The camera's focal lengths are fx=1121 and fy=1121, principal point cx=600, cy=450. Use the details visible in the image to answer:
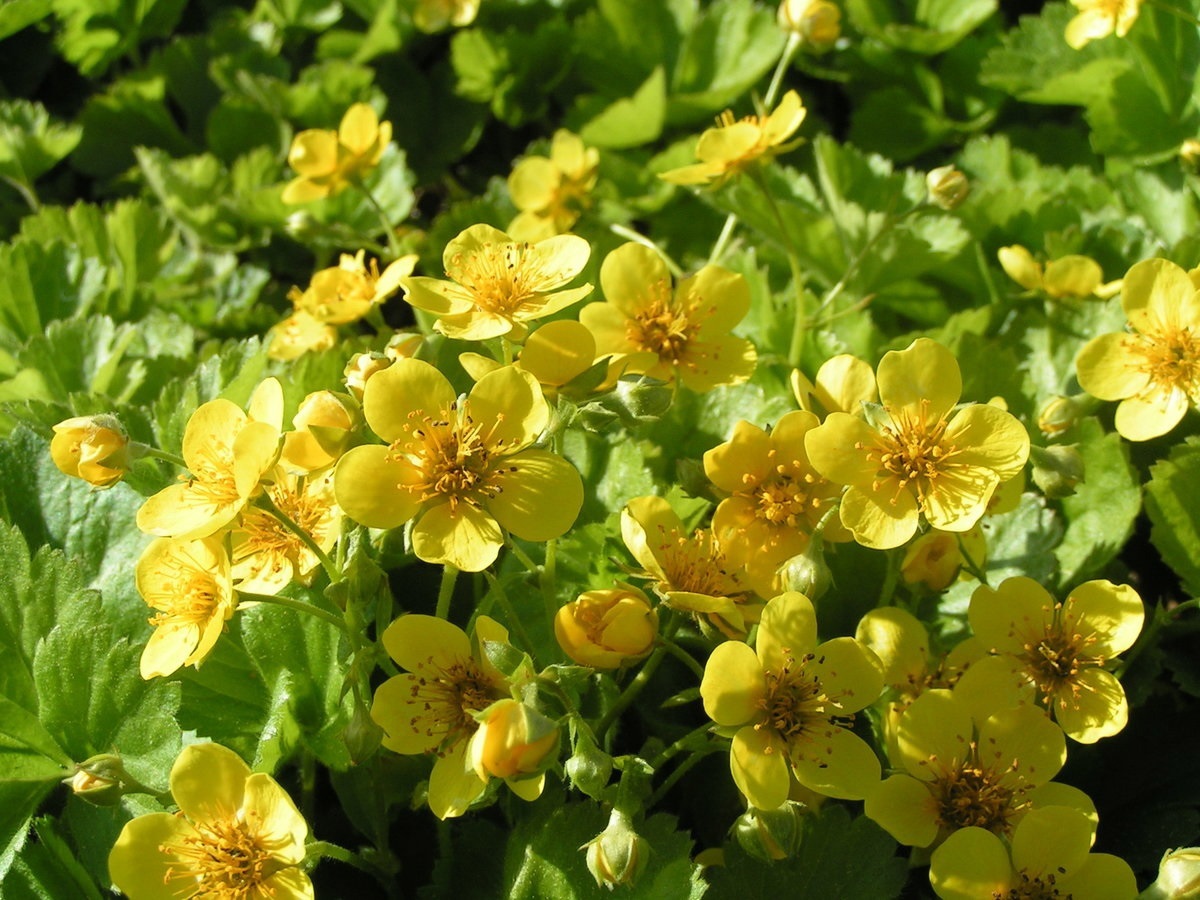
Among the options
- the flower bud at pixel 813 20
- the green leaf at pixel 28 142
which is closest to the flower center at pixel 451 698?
the flower bud at pixel 813 20

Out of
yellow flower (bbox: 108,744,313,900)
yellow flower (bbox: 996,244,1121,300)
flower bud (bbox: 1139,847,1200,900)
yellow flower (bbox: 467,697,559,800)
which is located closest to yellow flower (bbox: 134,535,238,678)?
yellow flower (bbox: 108,744,313,900)

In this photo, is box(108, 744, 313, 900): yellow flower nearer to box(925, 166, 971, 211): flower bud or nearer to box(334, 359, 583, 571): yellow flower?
box(334, 359, 583, 571): yellow flower

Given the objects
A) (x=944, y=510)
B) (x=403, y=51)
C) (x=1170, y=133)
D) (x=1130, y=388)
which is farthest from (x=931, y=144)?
(x=944, y=510)

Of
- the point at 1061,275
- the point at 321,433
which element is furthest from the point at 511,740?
the point at 1061,275

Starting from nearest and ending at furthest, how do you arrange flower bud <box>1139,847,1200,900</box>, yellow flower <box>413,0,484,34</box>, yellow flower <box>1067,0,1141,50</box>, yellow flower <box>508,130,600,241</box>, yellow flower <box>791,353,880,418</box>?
flower bud <box>1139,847,1200,900</box> → yellow flower <box>791,353,880,418</box> → yellow flower <box>1067,0,1141,50</box> → yellow flower <box>508,130,600,241</box> → yellow flower <box>413,0,484,34</box>

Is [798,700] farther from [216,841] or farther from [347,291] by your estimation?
[347,291]

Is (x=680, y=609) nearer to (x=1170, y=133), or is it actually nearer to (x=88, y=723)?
(x=88, y=723)
